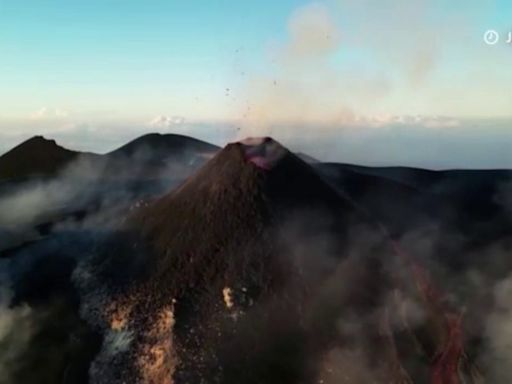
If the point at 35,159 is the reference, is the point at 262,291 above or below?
below

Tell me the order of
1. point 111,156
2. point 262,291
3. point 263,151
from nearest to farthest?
point 262,291 < point 263,151 < point 111,156

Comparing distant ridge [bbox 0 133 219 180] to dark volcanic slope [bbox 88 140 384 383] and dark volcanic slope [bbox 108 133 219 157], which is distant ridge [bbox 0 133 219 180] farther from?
dark volcanic slope [bbox 88 140 384 383]

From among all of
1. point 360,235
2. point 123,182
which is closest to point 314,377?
point 360,235

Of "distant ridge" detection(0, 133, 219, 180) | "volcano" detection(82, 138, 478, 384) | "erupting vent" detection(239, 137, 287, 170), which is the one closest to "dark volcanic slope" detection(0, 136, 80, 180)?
"distant ridge" detection(0, 133, 219, 180)

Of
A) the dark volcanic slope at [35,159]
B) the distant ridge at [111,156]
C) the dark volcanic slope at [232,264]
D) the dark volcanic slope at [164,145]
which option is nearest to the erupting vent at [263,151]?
the dark volcanic slope at [232,264]

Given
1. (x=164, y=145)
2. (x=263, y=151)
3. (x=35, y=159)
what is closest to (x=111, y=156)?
(x=164, y=145)

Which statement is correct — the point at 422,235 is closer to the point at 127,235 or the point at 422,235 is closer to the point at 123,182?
the point at 127,235

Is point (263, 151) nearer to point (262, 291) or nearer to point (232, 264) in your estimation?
point (232, 264)
